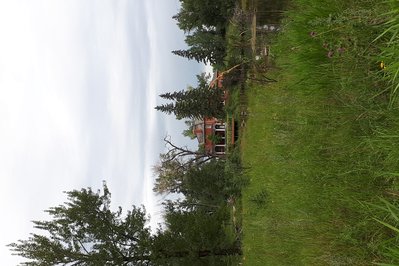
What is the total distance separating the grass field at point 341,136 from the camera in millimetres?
5934

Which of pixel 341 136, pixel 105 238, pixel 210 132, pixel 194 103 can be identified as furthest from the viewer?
pixel 210 132

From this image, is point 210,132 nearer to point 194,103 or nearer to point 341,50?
point 194,103

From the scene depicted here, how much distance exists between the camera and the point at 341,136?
7406 millimetres

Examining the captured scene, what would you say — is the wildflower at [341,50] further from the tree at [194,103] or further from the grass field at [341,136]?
the tree at [194,103]

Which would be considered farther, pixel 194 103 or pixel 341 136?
pixel 194 103

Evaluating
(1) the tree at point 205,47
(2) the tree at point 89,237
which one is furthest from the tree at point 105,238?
(1) the tree at point 205,47

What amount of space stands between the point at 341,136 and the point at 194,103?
56.1 feet

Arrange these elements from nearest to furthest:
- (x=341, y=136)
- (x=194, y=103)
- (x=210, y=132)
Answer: (x=341, y=136) < (x=194, y=103) < (x=210, y=132)

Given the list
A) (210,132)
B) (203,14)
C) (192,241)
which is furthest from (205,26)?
(192,241)

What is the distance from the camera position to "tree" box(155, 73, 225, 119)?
79.4 ft

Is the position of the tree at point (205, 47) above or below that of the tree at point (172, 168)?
above

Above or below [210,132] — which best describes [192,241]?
below

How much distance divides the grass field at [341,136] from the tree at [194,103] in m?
14.0

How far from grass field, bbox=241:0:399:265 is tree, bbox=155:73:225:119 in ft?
46.1
